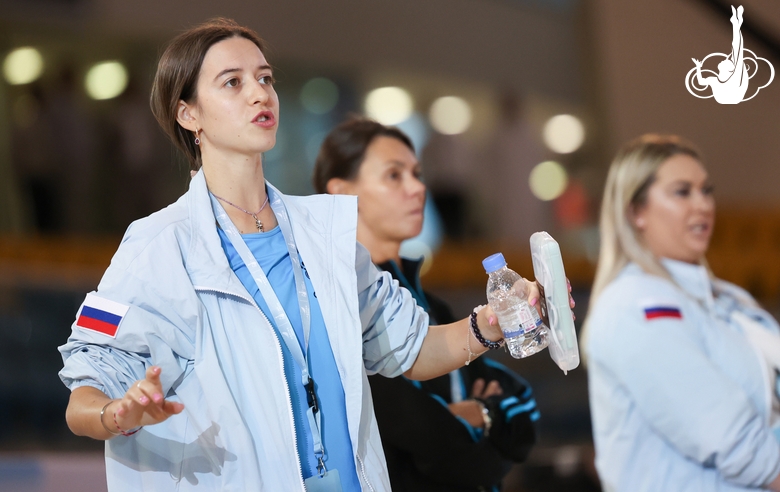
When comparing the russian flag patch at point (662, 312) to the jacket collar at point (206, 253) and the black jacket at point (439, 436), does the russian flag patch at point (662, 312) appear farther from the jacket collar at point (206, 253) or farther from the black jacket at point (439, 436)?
the jacket collar at point (206, 253)

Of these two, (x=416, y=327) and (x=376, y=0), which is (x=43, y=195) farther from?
(x=416, y=327)

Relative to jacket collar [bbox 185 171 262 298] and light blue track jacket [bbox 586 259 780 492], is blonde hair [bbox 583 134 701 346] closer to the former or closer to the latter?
light blue track jacket [bbox 586 259 780 492]

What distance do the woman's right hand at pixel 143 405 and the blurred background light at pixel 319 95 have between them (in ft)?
30.2

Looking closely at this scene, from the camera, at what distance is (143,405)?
4.48ft

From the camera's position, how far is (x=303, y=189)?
10500 mm

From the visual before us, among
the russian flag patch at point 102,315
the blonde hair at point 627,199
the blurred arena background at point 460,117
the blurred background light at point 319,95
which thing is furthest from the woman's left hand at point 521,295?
the blurred background light at point 319,95

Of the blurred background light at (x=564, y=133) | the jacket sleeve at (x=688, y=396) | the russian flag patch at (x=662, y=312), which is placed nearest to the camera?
the jacket sleeve at (x=688, y=396)

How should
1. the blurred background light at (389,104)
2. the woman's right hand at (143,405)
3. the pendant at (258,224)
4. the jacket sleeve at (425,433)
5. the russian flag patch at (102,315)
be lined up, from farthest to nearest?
1. the blurred background light at (389,104)
2. the jacket sleeve at (425,433)
3. the pendant at (258,224)
4. the russian flag patch at (102,315)
5. the woman's right hand at (143,405)

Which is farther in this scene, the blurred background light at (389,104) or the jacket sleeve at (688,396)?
the blurred background light at (389,104)

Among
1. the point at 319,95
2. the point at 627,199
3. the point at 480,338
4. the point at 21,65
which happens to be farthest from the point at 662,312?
the point at 319,95

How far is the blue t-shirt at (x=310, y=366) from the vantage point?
162cm

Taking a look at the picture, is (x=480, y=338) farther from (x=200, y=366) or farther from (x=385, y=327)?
(x=200, y=366)

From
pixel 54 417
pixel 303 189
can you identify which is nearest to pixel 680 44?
pixel 303 189

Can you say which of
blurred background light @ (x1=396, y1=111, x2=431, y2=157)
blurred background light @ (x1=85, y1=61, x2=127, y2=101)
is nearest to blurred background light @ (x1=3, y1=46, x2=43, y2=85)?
blurred background light @ (x1=85, y1=61, x2=127, y2=101)
